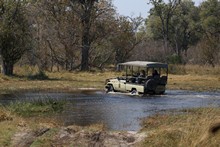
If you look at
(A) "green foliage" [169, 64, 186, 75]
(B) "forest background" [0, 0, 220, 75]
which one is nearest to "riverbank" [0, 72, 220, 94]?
(B) "forest background" [0, 0, 220, 75]

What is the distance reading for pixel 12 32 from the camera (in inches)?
1658

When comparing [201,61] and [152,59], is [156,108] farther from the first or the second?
[152,59]

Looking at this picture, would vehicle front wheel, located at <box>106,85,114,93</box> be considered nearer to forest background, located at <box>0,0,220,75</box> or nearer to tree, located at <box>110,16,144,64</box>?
forest background, located at <box>0,0,220,75</box>

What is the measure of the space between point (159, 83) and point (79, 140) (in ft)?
56.9

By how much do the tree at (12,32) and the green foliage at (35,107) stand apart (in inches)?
802

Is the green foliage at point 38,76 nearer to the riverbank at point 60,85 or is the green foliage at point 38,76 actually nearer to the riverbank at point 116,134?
the riverbank at point 60,85

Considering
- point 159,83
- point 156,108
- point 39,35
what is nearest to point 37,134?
point 156,108

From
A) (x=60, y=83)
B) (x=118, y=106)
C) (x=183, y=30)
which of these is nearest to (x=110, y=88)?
(x=60, y=83)

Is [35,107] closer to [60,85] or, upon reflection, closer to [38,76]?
[60,85]

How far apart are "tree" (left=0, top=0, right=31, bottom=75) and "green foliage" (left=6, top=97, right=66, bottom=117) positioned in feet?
66.8

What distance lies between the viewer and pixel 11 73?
4297 centimetres

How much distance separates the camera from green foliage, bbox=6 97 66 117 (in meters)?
19.9

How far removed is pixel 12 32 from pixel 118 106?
20.4 m

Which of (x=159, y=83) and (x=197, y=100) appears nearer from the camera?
(x=197, y=100)
